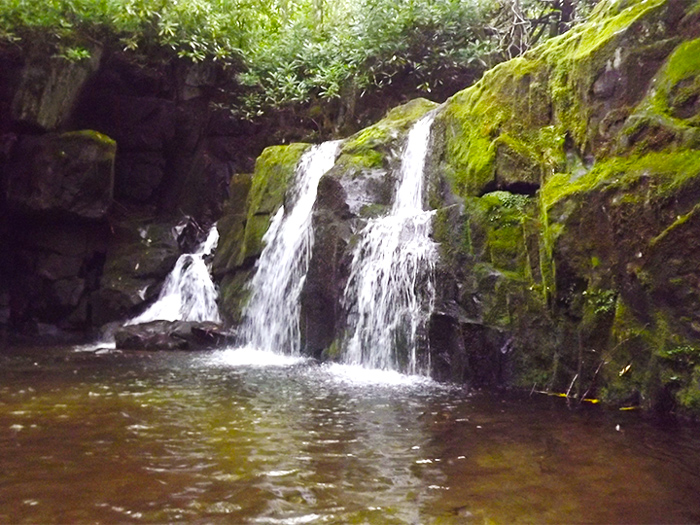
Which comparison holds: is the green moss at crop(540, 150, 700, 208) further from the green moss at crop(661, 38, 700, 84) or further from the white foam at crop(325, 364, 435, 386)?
the white foam at crop(325, 364, 435, 386)

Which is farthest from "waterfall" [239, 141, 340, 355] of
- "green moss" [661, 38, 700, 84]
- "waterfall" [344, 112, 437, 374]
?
"green moss" [661, 38, 700, 84]

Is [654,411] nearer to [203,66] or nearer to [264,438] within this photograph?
[264,438]

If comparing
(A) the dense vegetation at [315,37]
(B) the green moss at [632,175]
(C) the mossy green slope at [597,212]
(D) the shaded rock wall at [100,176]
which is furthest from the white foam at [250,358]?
(A) the dense vegetation at [315,37]

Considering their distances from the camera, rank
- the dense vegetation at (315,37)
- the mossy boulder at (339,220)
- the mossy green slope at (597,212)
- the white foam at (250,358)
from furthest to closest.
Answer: the dense vegetation at (315,37)
the mossy boulder at (339,220)
the white foam at (250,358)
the mossy green slope at (597,212)

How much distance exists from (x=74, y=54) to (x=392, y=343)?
29.0 feet

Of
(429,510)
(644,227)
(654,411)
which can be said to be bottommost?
(429,510)

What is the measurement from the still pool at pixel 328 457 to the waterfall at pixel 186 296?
5816mm

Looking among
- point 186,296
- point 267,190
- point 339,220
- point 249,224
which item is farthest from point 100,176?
point 339,220

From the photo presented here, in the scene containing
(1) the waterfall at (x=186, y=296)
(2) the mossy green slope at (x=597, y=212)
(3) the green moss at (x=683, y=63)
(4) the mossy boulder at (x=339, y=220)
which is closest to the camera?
(2) the mossy green slope at (x=597, y=212)

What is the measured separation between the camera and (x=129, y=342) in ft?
34.9

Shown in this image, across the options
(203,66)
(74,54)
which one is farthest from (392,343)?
(203,66)

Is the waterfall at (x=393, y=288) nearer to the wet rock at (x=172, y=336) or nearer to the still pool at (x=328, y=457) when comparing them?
the still pool at (x=328, y=457)

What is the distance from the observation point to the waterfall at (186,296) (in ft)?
42.2

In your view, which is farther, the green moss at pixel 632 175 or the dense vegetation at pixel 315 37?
the dense vegetation at pixel 315 37
